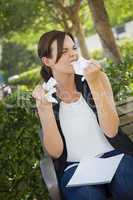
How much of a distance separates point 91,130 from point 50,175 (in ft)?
1.32

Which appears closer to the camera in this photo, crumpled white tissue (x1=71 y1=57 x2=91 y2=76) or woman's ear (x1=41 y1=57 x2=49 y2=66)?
crumpled white tissue (x1=71 y1=57 x2=91 y2=76)

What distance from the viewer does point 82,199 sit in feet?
9.16

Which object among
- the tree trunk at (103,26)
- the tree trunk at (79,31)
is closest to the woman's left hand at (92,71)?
the tree trunk at (103,26)

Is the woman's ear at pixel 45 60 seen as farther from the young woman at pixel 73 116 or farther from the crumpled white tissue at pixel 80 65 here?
the crumpled white tissue at pixel 80 65

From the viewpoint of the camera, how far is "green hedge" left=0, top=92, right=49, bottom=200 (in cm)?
385

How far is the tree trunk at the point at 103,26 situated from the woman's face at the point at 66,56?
18.7ft

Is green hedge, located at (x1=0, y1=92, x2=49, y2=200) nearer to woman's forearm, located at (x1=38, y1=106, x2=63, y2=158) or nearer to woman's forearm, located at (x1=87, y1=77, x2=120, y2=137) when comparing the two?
woman's forearm, located at (x1=38, y1=106, x2=63, y2=158)

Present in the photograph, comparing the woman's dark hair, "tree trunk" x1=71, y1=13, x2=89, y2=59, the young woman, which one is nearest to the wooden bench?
the young woman

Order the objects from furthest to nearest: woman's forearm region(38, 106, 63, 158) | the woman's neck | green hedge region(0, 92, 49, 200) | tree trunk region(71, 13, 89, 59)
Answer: tree trunk region(71, 13, 89, 59) < green hedge region(0, 92, 49, 200) < the woman's neck < woman's forearm region(38, 106, 63, 158)

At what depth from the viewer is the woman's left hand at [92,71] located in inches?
112

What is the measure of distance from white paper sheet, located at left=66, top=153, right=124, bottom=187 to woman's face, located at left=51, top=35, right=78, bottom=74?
605 mm

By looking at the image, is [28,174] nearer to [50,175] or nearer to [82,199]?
[50,175]

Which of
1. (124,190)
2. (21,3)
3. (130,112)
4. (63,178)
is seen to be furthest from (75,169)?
(21,3)

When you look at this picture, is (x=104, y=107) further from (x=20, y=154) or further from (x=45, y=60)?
(x=20, y=154)
